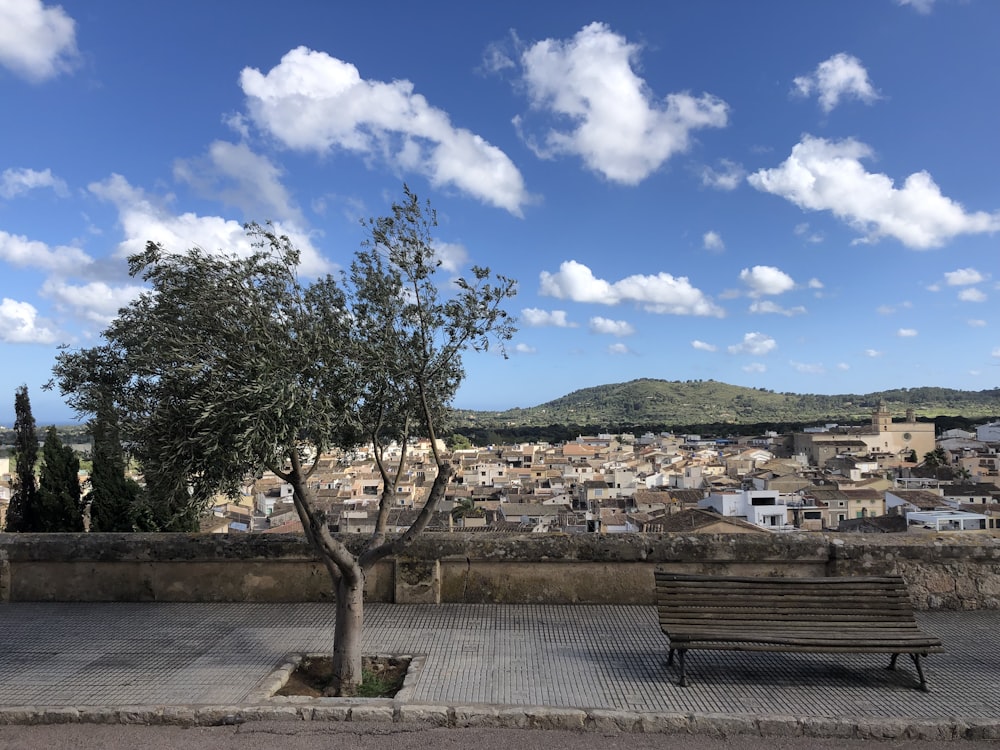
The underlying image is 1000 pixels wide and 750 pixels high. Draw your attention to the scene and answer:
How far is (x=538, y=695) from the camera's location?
15.1 feet

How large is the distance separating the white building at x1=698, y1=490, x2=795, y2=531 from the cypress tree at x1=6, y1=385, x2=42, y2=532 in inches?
1586

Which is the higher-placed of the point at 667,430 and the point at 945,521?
the point at 667,430

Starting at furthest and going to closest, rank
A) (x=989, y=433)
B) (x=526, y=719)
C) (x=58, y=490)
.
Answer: (x=989, y=433)
(x=58, y=490)
(x=526, y=719)

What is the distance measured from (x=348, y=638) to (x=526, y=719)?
1.54 m

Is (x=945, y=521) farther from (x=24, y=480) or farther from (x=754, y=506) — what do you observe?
(x=24, y=480)

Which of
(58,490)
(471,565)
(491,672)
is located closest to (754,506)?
(58,490)

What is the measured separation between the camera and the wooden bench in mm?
4812

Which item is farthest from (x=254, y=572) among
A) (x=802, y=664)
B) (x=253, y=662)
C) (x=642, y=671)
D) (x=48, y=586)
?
(x=802, y=664)

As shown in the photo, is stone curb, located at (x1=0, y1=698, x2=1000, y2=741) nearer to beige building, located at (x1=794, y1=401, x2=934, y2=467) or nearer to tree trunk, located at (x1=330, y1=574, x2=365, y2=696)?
tree trunk, located at (x1=330, y1=574, x2=365, y2=696)

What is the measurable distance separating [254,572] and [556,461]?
93.3 meters

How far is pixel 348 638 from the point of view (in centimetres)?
→ 497

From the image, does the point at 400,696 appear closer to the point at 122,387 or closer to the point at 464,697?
the point at 464,697

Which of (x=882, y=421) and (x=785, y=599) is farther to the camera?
(x=882, y=421)

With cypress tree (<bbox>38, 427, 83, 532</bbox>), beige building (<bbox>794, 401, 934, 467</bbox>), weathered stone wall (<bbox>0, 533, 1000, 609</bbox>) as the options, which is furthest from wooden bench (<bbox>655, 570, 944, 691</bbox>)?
beige building (<bbox>794, 401, 934, 467</bbox>)
